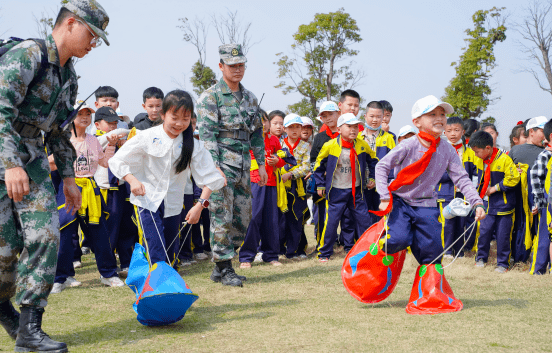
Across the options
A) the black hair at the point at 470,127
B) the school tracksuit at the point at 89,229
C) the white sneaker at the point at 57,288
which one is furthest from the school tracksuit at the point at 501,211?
the white sneaker at the point at 57,288

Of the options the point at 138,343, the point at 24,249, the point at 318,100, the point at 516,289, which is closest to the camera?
the point at 24,249

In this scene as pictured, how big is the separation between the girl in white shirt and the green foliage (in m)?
15.6

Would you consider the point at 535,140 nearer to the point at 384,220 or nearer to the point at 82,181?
the point at 384,220

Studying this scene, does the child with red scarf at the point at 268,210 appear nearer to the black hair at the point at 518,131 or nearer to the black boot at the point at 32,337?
the black boot at the point at 32,337

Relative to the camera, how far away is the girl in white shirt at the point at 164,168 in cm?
401

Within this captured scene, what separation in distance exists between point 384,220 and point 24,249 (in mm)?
2614

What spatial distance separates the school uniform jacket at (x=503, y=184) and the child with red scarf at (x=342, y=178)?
5.22 ft

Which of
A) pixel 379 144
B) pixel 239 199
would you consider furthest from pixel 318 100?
pixel 239 199

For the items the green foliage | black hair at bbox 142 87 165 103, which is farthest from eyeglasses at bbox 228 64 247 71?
the green foliage

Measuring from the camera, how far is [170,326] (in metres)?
3.62

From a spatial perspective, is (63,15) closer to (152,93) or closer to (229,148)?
(229,148)

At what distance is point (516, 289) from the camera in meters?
4.89

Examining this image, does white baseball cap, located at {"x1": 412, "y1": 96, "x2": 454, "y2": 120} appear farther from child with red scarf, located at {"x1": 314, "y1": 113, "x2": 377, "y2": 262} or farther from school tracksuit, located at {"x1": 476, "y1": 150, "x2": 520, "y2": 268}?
school tracksuit, located at {"x1": 476, "y1": 150, "x2": 520, "y2": 268}

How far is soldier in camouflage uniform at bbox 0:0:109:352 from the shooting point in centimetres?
288
